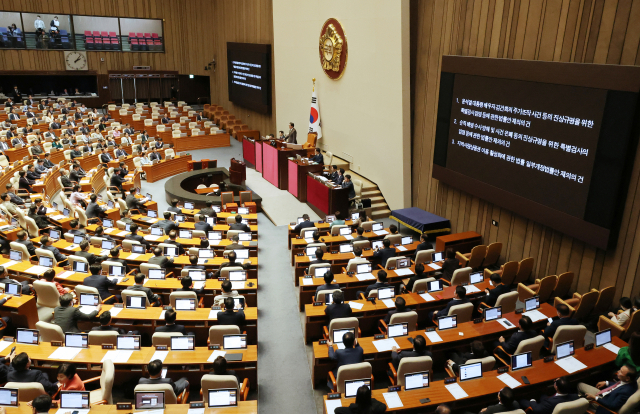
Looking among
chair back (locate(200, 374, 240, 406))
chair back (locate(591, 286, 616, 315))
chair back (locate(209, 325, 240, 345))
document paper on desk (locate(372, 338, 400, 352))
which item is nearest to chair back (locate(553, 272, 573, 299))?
chair back (locate(591, 286, 616, 315))

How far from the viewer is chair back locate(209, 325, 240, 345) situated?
20.2 ft

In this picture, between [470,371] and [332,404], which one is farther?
[470,371]

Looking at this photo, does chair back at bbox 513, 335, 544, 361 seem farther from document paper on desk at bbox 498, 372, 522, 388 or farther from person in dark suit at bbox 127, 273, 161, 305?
person in dark suit at bbox 127, 273, 161, 305

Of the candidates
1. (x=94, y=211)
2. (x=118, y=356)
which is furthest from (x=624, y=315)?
(x=94, y=211)

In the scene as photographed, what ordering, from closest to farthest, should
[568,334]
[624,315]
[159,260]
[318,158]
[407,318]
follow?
[568,334], [407,318], [624,315], [159,260], [318,158]

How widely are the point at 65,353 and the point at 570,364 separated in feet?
20.3

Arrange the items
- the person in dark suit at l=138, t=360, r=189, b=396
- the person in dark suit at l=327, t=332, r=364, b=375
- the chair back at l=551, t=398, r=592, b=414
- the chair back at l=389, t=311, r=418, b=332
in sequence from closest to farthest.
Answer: the chair back at l=551, t=398, r=592, b=414, the person in dark suit at l=138, t=360, r=189, b=396, the person in dark suit at l=327, t=332, r=364, b=375, the chair back at l=389, t=311, r=418, b=332

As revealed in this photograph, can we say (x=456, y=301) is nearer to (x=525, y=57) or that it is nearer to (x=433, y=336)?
(x=433, y=336)

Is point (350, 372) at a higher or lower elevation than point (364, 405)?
lower

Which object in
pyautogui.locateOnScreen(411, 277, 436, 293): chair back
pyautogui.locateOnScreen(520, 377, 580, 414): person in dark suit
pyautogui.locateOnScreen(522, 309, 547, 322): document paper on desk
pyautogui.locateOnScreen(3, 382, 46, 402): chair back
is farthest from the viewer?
pyautogui.locateOnScreen(411, 277, 436, 293): chair back

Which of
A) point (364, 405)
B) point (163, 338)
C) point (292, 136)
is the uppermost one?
point (292, 136)

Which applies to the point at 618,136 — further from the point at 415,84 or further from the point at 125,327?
the point at 125,327

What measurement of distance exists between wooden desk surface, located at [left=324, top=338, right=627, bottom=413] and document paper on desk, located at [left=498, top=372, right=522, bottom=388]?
0.04 metres

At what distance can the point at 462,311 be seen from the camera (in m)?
6.84
